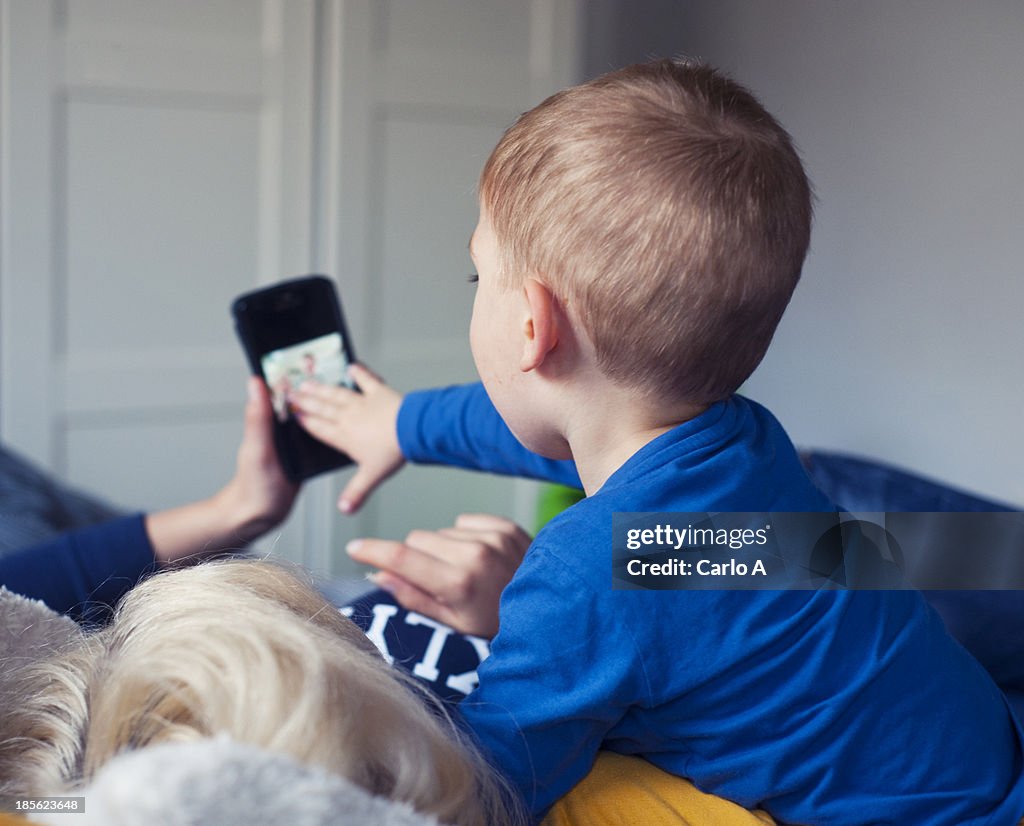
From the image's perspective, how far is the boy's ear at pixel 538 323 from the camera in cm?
66

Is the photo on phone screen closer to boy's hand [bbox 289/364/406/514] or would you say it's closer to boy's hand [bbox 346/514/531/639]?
boy's hand [bbox 289/364/406/514]

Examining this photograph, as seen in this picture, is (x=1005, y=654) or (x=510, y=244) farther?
(x=1005, y=654)

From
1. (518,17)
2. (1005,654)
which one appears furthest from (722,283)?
(518,17)

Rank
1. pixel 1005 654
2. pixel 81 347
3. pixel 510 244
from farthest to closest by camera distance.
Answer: pixel 81 347 → pixel 1005 654 → pixel 510 244

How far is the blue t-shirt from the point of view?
57 centimetres

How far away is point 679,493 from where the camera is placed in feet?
2.00

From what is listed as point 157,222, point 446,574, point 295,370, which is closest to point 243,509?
point 295,370

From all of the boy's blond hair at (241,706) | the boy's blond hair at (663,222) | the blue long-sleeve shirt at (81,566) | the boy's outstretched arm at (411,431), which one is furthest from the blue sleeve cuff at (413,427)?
the boy's blond hair at (241,706)

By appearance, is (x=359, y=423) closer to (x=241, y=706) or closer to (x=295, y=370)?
(x=295, y=370)

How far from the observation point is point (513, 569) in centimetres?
91

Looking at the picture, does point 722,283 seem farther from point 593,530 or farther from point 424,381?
point 424,381

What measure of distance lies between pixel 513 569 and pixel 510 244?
33 centimetres

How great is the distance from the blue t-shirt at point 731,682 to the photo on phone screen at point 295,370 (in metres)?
0.57

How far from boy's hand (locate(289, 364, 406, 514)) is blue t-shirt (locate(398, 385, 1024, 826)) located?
475 mm
